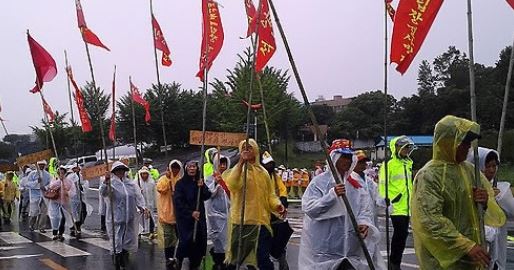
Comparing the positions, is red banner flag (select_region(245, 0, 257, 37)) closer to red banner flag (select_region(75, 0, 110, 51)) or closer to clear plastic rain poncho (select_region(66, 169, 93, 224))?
red banner flag (select_region(75, 0, 110, 51))

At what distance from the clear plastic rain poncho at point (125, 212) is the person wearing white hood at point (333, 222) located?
440 cm

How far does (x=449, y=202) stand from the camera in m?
3.96

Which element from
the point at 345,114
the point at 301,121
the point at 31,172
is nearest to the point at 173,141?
the point at 301,121

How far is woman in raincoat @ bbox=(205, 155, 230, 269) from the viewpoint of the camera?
29.4 feet

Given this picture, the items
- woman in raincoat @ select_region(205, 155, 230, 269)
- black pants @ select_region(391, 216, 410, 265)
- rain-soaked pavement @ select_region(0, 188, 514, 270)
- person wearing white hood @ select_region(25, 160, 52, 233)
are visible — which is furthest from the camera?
person wearing white hood @ select_region(25, 160, 52, 233)

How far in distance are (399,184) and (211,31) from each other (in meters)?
3.09

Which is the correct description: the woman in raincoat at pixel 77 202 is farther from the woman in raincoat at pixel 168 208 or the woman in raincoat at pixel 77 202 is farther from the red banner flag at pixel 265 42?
the red banner flag at pixel 265 42

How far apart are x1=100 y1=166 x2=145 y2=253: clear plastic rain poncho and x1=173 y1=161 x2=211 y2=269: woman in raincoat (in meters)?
1.50

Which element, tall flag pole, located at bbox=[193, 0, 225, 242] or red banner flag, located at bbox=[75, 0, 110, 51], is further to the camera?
red banner flag, located at bbox=[75, 0, 110, 51]

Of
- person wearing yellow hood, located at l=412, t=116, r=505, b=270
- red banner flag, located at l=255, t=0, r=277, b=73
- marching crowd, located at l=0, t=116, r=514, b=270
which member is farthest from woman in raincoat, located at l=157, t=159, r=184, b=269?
person wearing yellow hood, located at l=412, t=116, r=505, b=270

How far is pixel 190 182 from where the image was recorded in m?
8.41

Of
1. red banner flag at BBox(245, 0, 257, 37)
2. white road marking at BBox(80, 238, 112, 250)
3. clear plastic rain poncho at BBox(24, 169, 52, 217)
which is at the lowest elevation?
white road marking at BBox(80, 238, 112, 250)

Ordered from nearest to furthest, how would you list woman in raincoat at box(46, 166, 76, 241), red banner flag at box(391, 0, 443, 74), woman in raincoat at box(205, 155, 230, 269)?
red banner flag at box(391, 0, 443, 74), woman in raincoat at box(205, 155, 230, 269), woman in raincoat at box(46, 166, 76, 241)

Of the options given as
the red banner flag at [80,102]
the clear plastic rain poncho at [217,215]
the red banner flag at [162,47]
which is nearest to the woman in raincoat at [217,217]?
the clear plastic rain poncho at [217,215]
